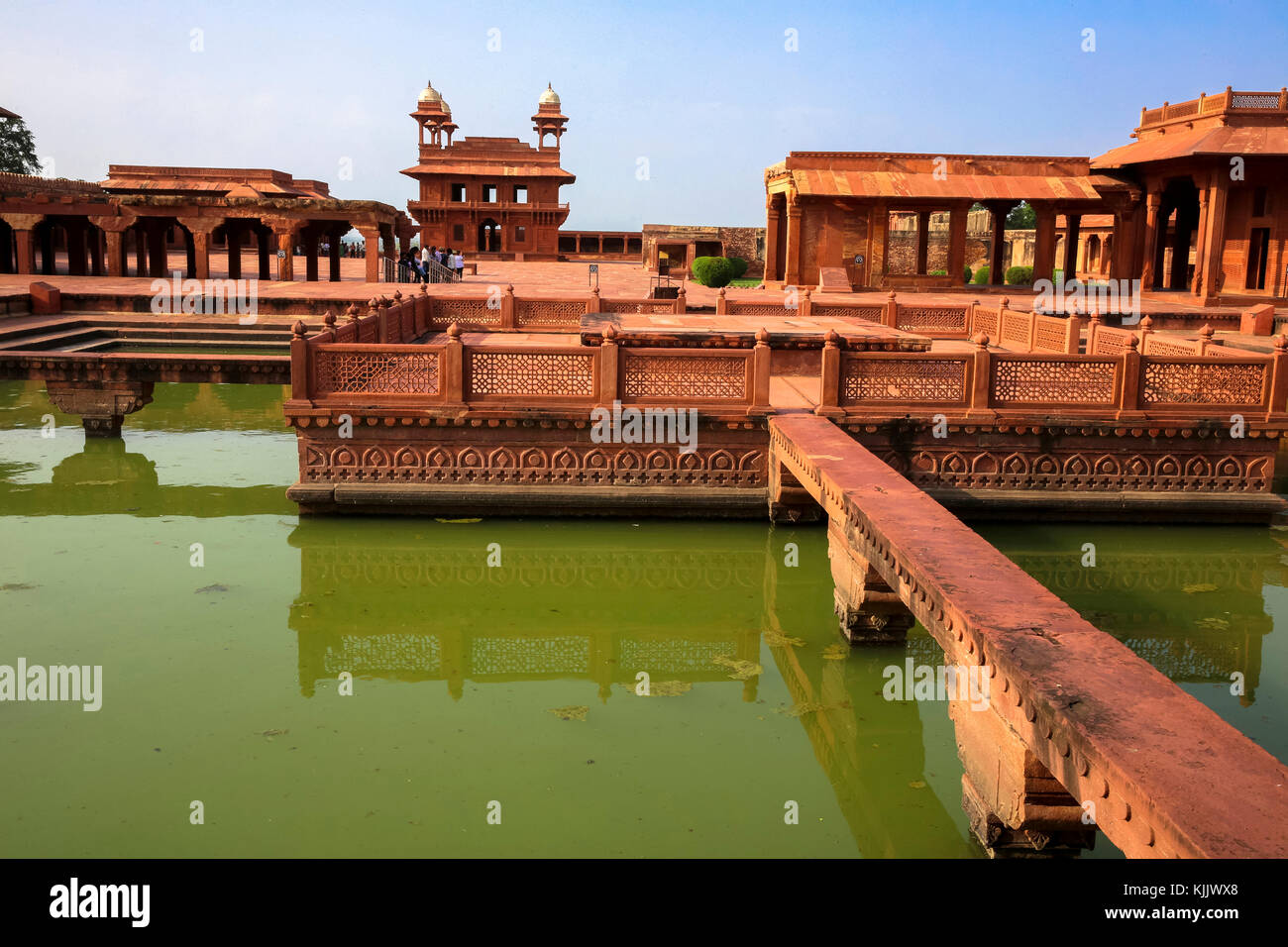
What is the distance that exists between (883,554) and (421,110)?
50698 millimetres

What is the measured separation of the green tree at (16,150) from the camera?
167 feet

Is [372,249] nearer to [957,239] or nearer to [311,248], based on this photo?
[311,248]

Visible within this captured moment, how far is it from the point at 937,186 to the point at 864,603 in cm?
2190

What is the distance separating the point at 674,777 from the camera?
5.07 meters

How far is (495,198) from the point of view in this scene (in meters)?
48.4

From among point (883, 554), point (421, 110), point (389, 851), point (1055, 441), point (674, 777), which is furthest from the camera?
point (421, 110)

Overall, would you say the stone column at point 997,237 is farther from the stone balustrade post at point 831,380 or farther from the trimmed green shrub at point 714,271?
the stone balustrade post at point 831,380

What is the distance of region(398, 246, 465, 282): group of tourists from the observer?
30.6 metres

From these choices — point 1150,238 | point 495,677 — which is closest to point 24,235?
point 495,677

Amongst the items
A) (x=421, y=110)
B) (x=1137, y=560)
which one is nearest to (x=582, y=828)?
(x=1137, y=560)

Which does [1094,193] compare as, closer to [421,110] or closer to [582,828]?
[582,828]

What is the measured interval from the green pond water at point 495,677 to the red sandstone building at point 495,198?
125 ft

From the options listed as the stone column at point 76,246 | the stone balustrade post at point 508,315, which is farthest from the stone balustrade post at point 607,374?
the stone column at point 76,246

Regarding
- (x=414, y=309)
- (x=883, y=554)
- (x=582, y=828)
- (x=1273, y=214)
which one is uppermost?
(x=1273, y=214)
